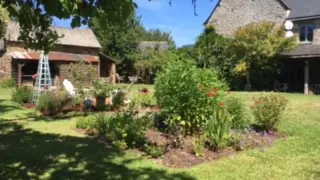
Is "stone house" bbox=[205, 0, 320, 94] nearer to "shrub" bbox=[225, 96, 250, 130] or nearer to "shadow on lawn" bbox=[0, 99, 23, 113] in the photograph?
"shadow on lawn" bbox=[0, 99, 23, 113]

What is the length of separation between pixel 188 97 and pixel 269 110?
243cm

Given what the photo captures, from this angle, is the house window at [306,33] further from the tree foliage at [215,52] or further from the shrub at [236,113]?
the shrub at [236,113]

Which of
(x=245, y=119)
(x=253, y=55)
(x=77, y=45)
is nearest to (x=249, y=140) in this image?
(x=245, y=119)

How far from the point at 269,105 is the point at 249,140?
1670 mm

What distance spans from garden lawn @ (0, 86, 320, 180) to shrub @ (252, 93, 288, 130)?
56 centimetres

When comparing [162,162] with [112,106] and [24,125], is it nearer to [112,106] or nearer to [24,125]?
[24,125]

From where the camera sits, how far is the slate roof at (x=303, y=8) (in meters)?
32.2

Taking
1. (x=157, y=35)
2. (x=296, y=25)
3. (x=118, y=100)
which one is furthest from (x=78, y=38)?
(x=157, y=35)

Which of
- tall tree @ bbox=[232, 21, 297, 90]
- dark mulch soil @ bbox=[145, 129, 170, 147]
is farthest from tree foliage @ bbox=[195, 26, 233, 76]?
dark mulch soil @ bbox=[145, 129, 170, 147]

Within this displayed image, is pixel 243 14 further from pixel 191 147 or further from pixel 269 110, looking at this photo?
pixel 191 147

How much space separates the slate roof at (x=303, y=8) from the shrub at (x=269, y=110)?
22.5m

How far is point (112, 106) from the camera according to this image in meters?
16.5

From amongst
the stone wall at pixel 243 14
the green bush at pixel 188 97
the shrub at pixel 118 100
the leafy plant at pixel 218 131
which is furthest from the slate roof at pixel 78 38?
the leafy plant at pixel 218 131

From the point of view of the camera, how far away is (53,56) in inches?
1490
